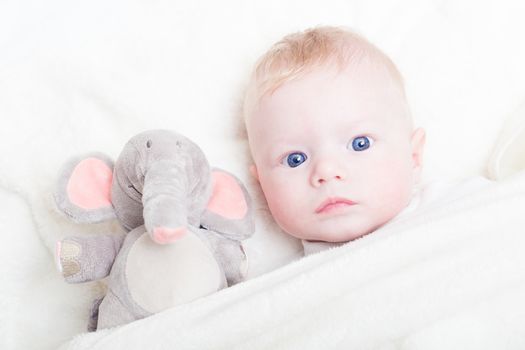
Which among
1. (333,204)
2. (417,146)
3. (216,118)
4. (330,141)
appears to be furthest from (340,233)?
(216,118)

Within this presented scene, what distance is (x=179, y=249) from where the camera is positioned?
3.24ft

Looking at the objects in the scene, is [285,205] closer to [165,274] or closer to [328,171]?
[328,171]

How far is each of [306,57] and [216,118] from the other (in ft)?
0.80

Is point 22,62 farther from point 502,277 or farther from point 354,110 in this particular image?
point 502,277

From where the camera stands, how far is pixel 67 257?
1.01m

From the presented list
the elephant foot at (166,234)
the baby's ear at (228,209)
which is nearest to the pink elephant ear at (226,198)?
the baby's ear at (228,209)

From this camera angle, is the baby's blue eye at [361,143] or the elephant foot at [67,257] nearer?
the elephant foot at [67,257]

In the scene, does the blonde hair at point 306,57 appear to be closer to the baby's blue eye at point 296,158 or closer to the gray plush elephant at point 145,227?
the baby's blue eye at point 296,158

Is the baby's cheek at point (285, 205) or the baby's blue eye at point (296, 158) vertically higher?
the baby's blue eye at point (296, 158)

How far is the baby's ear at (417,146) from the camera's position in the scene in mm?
1296

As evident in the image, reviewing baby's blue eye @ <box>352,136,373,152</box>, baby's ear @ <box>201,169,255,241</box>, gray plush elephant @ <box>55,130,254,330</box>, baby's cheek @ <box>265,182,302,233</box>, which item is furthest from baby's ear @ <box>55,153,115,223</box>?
baby's blue eye @ <box>352,136,373,152</box>

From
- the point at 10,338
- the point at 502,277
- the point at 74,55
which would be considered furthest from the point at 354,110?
the point at 10,338

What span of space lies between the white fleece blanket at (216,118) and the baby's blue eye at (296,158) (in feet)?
0.56

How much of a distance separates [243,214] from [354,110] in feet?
0.83
